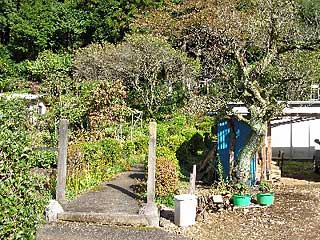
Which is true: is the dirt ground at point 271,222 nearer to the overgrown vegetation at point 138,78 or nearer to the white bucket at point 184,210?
the white bucket at point 184,210

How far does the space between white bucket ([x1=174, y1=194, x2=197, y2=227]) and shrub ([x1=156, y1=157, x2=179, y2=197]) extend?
1646 mm

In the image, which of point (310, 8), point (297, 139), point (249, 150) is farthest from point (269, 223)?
point (310, 8)

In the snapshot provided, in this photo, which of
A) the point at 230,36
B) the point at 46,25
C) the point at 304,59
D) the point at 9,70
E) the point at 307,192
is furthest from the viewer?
the point at 46,25

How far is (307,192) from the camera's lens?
13.5 m

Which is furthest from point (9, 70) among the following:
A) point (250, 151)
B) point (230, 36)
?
point (250, 151)

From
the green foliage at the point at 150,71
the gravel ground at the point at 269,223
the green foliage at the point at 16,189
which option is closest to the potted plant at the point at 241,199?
the gravel ground at the point at 269,223

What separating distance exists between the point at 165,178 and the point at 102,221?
6.97ft

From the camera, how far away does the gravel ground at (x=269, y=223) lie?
384 inches

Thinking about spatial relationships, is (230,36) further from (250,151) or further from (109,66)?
(250,151)

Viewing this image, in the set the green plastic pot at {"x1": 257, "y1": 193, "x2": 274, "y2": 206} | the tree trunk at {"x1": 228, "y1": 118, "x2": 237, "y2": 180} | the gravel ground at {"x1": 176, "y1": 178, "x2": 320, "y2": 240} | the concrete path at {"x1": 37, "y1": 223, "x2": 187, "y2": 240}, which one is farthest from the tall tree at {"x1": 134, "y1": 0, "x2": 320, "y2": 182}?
the concrete path at {"x1": 37, "y1": 223, "x2": 187, "y2": 240}

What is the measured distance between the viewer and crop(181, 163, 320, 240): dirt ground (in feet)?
32.1

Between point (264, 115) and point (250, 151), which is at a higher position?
point (264, 115)

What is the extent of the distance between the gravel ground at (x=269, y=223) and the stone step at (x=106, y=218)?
838mm

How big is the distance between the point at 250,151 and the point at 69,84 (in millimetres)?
14585
